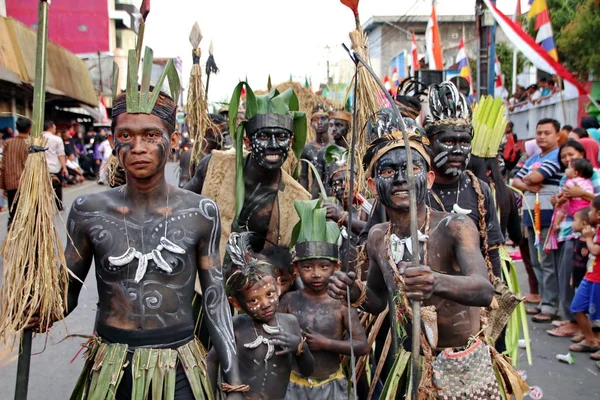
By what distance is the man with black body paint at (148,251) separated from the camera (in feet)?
9.18

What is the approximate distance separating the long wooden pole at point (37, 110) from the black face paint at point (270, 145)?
1923 mm

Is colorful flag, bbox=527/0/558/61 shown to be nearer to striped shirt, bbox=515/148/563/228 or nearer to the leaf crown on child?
striped shirt, bbox=515/148/563/228

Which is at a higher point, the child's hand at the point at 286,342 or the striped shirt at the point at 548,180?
the striped shirt at the point at 548,180

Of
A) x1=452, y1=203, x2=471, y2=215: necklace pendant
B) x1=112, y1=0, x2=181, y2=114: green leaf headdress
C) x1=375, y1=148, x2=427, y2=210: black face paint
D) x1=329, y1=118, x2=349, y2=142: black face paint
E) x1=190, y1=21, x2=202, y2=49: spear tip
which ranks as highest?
x1=190, y1=21, x2=202, y2=49: spear tip

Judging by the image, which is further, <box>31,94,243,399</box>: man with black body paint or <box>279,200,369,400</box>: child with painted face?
<box>279,200,369,400</box>: child with painted face

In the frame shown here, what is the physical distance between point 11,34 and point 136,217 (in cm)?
1524

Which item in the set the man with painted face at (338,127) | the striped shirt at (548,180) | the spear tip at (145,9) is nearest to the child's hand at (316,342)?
the spear tip at (145,9)

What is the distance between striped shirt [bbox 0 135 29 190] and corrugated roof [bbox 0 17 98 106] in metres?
3.08

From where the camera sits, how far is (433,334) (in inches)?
115

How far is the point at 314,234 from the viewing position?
4.22 meters

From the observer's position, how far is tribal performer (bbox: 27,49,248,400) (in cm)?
279

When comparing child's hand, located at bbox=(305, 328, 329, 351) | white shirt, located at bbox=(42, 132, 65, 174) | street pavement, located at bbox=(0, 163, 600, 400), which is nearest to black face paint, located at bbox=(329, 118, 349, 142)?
street pavement, located at bbox=(0, 163, 600, 400)

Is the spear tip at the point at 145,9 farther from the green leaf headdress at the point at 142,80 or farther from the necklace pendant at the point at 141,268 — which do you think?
the necklace pendant at the point at 141,268

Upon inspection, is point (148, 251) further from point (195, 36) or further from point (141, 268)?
point (195, 36)
